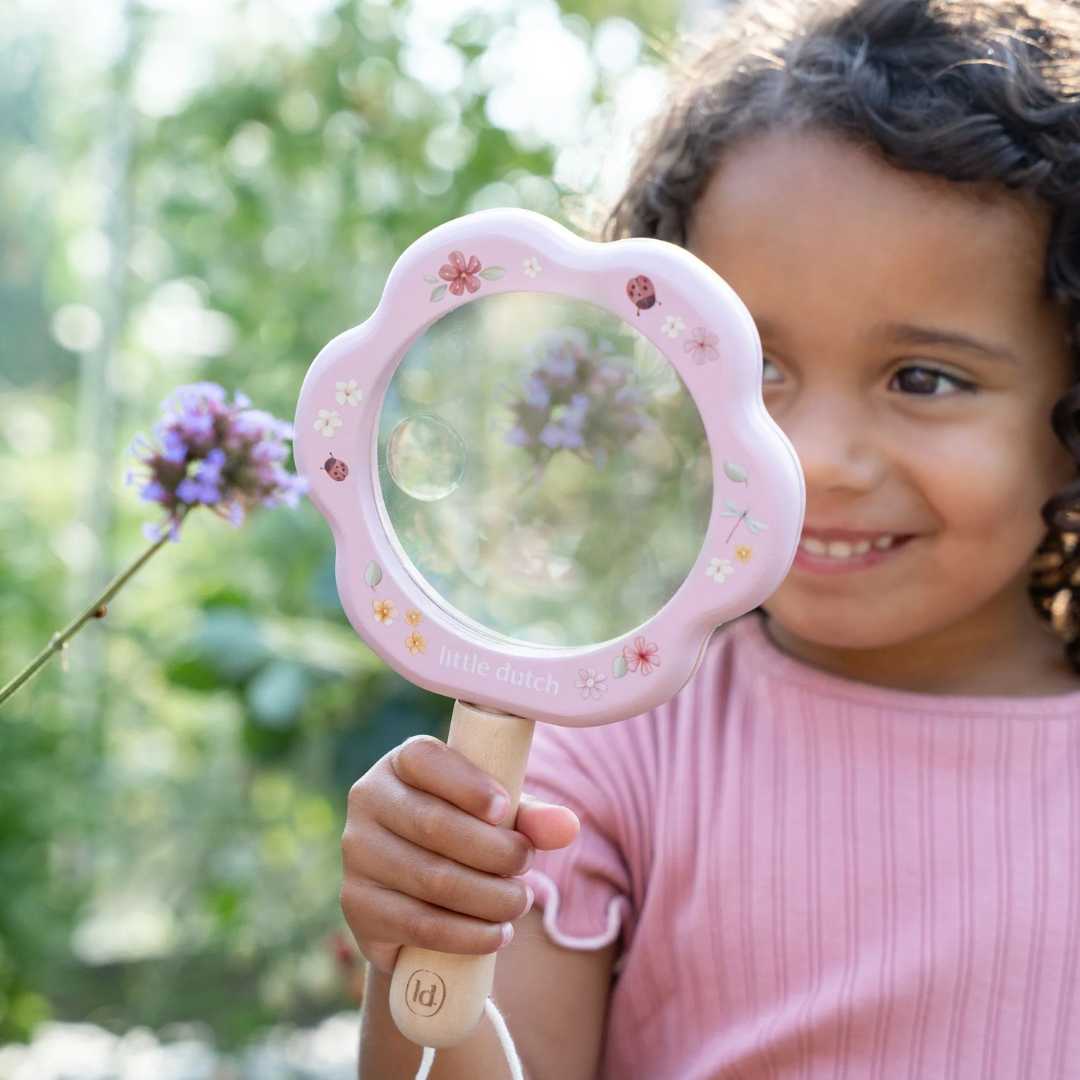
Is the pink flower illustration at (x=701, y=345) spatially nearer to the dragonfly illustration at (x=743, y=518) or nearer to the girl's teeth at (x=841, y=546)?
the dragonfly illustration at (x=743, y=518)

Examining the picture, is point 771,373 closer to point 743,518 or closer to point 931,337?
point 931,337

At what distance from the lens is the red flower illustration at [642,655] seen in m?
0.63

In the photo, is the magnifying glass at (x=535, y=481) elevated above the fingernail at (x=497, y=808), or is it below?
above

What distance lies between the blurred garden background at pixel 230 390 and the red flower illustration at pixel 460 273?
43.1 inches

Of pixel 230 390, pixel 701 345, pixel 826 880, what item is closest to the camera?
pixel 701 345

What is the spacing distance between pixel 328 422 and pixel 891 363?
0.40m

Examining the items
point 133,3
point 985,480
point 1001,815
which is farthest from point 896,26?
point 133,3

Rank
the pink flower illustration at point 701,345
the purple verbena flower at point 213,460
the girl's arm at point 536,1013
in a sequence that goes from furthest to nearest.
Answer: the girl's arm at point 536,1013 < the purple verbena flower at point 213,460 < the pink flower illustration at point 701,345

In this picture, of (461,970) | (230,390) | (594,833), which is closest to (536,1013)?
(594,833)

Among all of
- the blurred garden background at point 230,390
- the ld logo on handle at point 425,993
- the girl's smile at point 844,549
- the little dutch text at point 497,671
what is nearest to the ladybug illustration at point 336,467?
the little dutch text at point 497,671

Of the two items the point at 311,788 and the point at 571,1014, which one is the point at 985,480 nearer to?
the point at 571,1014

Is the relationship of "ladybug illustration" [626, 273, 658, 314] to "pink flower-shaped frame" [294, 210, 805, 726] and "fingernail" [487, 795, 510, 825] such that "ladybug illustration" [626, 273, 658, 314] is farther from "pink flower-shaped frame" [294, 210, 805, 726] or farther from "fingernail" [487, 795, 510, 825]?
"fingernail" [487, 795, 510, 825]

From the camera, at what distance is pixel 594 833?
1.00 meters

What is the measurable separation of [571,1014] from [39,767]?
0.90 m
